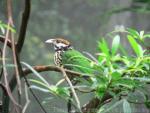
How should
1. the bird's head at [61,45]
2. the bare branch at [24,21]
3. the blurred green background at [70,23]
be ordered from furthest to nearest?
the blurred green background at [70,23] < the bird's head at [61,45] < the bare branch at [24,21]

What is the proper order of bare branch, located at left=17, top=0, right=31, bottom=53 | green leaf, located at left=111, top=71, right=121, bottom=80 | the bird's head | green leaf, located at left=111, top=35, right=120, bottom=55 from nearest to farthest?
bare branch, located at left=17, top=0, right=31, bottom=53 → green leaf, located at left=111, top=71, right=121, bottom=80 → green leaf, located at left=111, top=35, right=120, bottom=55 → the bird's head

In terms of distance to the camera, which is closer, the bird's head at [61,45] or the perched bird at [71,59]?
the perched bird at [71,59]

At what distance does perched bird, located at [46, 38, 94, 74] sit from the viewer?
146 cm

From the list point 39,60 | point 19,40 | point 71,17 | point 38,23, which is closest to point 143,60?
point 19,40

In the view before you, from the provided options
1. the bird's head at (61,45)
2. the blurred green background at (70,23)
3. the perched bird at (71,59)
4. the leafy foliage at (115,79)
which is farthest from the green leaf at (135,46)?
the blurred green background at (70,23)

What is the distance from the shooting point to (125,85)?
4.62 ft

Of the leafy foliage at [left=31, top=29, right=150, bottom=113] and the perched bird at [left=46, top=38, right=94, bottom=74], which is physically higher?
the perched bird at [left=46, top=38, right=94, bottom=74]

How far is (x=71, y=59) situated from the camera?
1812 mm

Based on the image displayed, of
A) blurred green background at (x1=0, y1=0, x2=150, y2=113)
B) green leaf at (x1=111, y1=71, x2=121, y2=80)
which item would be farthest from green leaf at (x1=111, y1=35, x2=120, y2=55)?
blurred green background at (x1=0, y1=0, x2=150, y2=113)

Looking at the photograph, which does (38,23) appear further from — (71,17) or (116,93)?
(116,93)

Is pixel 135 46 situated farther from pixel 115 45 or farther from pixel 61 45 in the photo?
pixel 61 45

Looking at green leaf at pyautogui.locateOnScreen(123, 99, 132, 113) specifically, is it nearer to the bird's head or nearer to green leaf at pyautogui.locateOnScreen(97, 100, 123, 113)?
green leaf at pyautogui.locateOnScreen(97, 100, 123, 113)

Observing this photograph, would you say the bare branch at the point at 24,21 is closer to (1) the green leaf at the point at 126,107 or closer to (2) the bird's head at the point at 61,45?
(1) the green leaf at the point at 126,107

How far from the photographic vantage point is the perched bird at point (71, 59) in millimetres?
1462
